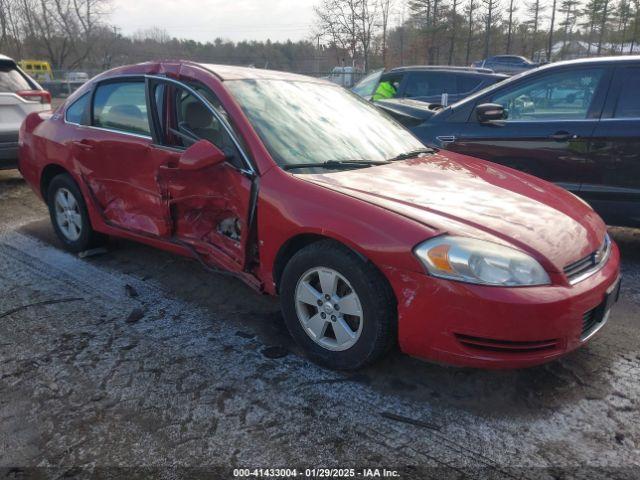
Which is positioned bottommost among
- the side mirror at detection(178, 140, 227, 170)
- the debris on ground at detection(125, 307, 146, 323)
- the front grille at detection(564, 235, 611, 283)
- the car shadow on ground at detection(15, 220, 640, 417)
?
the car shadow on ground at detection(15, 220, 640, 417)

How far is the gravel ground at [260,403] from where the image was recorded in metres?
2.17

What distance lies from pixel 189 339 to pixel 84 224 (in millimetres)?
1905

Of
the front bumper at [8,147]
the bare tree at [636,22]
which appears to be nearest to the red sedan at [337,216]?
the front bumper at [8,147]

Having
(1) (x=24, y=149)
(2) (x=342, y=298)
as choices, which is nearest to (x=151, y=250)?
(1) (x=24, y=149)

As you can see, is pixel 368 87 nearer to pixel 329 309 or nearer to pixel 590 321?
pixel 329 309

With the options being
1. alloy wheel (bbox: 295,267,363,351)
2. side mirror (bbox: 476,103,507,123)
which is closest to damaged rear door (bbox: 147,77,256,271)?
alloy wheel (bbox: 295,267,363,351)

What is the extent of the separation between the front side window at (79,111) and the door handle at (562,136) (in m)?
3.97

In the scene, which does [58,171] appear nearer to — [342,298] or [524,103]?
[342,298]

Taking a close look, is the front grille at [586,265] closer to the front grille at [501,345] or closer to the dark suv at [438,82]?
the front grille at [501,345]

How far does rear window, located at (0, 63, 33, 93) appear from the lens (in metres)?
7.07

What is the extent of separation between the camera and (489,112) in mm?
4727

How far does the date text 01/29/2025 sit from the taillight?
6.86 meters

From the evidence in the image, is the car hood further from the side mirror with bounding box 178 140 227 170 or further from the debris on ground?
the debris on ground

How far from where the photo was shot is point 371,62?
35312mm
